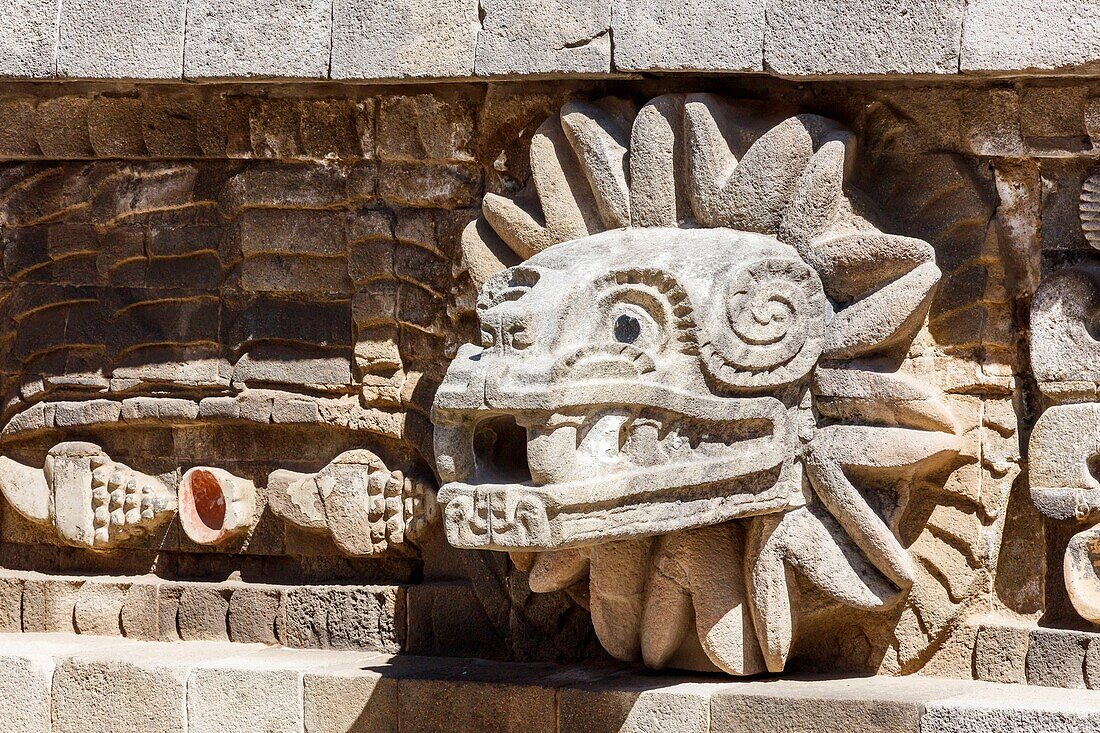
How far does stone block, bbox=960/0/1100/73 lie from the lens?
3.99 m

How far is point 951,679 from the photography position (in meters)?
4.42

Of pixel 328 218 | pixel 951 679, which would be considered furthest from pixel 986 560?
pixel 328 218

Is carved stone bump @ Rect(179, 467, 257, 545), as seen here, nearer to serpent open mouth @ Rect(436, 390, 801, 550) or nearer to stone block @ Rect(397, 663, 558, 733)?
stone block @ Rect(397, 663, 558, 733)

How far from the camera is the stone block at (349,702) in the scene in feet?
15.7

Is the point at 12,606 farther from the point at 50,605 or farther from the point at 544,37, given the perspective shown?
the point at 544,37

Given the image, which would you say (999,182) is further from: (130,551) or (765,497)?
(130,551)

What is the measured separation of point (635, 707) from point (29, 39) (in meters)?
2.56

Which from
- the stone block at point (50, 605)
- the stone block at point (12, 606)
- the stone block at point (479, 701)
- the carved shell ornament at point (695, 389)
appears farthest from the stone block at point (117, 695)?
the carved shell ornament at point (695, 389)

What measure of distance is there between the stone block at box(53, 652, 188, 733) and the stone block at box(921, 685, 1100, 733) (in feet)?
7.10

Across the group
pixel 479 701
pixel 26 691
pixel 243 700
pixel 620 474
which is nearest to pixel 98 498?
pixel 26 691

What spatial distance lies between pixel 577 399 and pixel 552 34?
40.6 inches

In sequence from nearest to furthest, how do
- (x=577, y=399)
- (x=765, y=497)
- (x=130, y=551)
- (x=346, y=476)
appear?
1. (x=577, y=399)
2. (x=765, y=497)
3. (x=346, y=476)
4. (x=130, y=551)

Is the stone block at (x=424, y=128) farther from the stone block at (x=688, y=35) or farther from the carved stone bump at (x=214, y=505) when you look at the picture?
the carved stone bump at (x=214, y=505)

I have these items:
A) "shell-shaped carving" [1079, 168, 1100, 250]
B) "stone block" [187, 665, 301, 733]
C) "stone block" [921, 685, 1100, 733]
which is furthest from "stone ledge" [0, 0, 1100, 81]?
"stone block" [187, 665, 301, 733]
